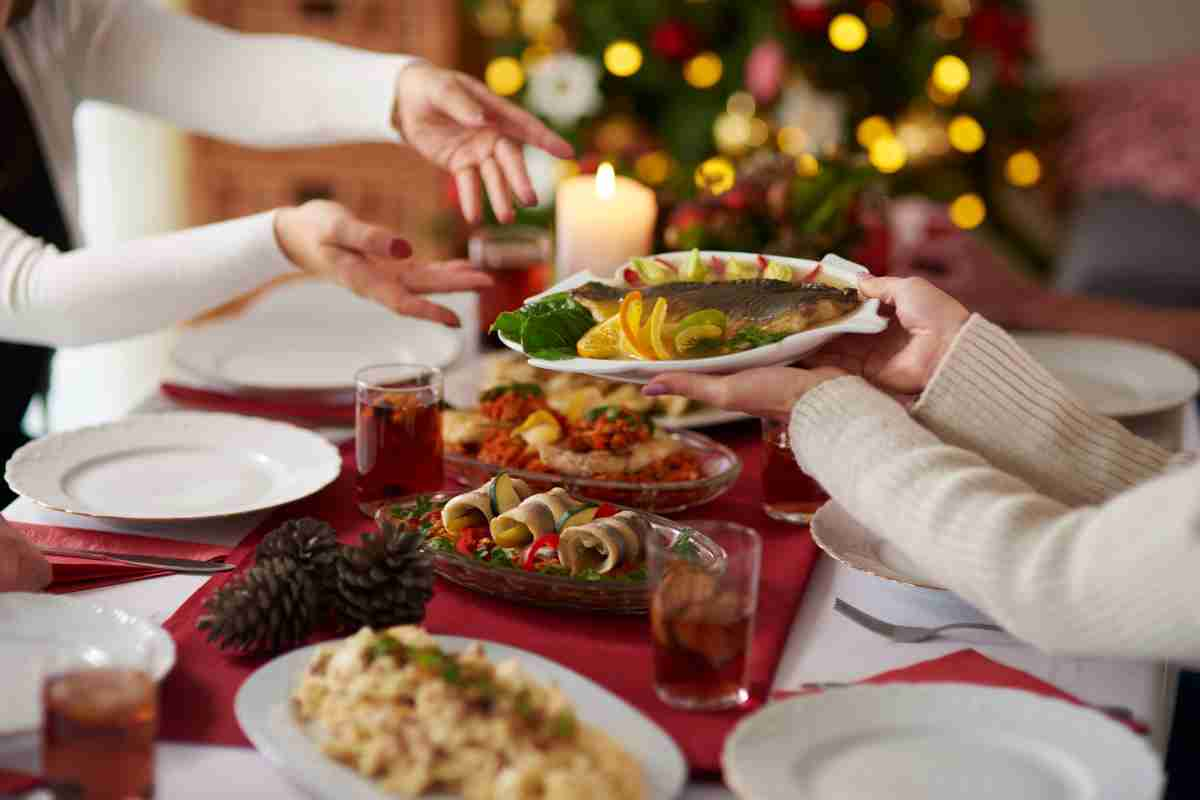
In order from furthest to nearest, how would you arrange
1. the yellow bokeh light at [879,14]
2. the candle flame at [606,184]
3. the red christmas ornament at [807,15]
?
the yellow bokeh light at [879,14], the red christmas ornament at [807,15], the candle flame at [606,184]

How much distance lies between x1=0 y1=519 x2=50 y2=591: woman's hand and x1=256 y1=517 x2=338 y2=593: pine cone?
177 mm

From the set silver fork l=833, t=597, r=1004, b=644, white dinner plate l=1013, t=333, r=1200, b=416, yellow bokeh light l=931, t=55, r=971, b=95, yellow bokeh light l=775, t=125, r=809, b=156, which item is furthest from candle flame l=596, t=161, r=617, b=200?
yellow bokeh light l=931, t=55, r=971, b=95

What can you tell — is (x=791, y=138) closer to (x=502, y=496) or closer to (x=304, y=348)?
(x=304, y=348)

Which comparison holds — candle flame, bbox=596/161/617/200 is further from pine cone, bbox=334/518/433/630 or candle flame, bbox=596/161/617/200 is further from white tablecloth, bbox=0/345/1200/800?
pine cone, bbox=334/518/433/630

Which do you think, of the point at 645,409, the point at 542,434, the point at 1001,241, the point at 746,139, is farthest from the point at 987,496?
the point at 1001,241

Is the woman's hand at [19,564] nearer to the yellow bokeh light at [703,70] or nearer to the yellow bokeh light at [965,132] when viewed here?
the yellow bokeh light at [703,70]

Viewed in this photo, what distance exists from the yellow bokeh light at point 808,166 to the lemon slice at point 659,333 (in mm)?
855

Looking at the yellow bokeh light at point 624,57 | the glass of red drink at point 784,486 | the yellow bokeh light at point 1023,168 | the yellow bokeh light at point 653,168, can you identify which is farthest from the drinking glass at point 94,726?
the yellow bokeh light at point 1023,168

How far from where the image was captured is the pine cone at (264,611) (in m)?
1.08

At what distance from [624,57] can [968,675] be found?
10.5 ft

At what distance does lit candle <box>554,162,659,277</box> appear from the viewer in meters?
1.98

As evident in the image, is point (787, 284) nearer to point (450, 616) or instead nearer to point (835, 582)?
point (835, 582)

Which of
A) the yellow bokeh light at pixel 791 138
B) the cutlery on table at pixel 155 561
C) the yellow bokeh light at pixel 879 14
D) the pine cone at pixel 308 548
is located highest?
the yellow bokeh light at pixel 879 14

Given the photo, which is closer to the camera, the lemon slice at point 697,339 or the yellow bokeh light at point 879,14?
the lemon slice at point 697,339
